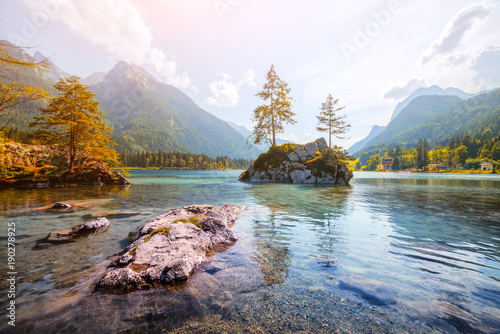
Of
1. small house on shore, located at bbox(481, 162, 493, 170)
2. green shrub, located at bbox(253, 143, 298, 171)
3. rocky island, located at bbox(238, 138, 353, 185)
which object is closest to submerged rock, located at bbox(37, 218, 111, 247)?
rocky island, located at bbox(238, 138, 353, 185)

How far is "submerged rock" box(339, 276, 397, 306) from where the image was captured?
3910mm

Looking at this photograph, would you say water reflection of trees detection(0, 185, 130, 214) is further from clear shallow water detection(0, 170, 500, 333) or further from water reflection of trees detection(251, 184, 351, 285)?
water reflection of trees detection(251, 184, 351, 285)

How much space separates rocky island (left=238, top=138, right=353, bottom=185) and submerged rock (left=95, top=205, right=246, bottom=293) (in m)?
31.5

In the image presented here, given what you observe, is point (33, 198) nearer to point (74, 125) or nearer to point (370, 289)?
point (74, 125)

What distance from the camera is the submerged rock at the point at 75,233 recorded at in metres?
7.21

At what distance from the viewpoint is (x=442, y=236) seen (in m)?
8.18

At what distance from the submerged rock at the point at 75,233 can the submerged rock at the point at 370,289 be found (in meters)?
9.07

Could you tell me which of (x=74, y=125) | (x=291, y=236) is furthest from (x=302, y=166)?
(x=74, y=125)

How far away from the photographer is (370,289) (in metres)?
4.30

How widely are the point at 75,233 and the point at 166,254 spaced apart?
532 centimetres

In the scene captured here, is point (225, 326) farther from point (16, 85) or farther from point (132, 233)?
point (16, 85)

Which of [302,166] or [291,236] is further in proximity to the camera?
[302,166]

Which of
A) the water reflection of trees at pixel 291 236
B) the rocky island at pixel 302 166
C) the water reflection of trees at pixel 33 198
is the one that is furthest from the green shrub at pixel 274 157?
the water reflection of trees at pixel 291 236

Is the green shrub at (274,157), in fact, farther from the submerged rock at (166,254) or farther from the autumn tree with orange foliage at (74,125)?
the submerged rock at (166,254)
